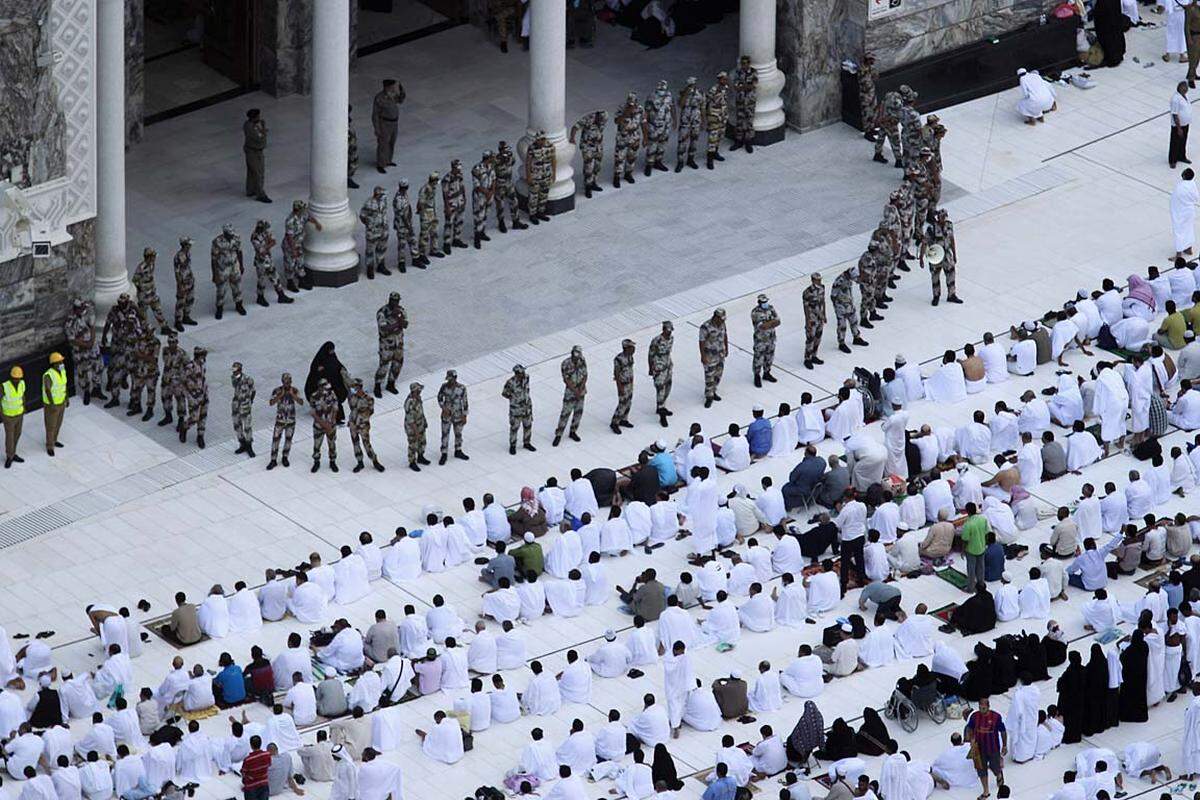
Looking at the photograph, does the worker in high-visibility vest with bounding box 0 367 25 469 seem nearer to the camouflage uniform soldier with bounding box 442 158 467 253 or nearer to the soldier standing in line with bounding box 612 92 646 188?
the camouflage uniform soldier with bounding box 442 158 467 253

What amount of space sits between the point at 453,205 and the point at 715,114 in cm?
657

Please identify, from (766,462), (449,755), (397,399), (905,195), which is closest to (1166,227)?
(905,195)

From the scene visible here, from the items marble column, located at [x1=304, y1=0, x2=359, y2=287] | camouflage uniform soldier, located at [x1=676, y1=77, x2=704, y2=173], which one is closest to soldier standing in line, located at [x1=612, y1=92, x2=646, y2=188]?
camouflage uniform soldier, located at [x1=676, y1=77, x2=704, y2=173]

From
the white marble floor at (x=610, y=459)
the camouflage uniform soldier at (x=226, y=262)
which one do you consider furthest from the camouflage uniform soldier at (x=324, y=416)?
the camouflage uniform soldier at (x=226, y=262)

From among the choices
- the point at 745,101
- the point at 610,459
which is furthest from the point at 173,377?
the point at 745,101

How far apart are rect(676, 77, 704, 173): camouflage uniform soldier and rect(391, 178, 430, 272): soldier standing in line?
20.9 ft

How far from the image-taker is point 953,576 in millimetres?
53312

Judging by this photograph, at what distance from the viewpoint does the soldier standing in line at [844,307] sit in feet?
195

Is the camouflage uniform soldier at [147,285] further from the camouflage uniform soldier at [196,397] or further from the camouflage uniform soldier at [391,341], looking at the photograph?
the camouflage uniform soldier at [391,341]

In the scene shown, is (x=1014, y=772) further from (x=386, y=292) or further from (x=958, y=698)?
(x=386, y=292)

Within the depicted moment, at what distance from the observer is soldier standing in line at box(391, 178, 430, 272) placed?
60875 millimetres

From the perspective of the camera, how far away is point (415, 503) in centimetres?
5484

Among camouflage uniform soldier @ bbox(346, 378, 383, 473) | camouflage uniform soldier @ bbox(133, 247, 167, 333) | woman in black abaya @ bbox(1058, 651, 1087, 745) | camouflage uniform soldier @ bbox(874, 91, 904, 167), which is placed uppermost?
camouflage uniform soldier @ bbox(874, 91, 904, 167)

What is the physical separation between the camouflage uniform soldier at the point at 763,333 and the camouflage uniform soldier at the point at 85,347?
1139 centimetres
